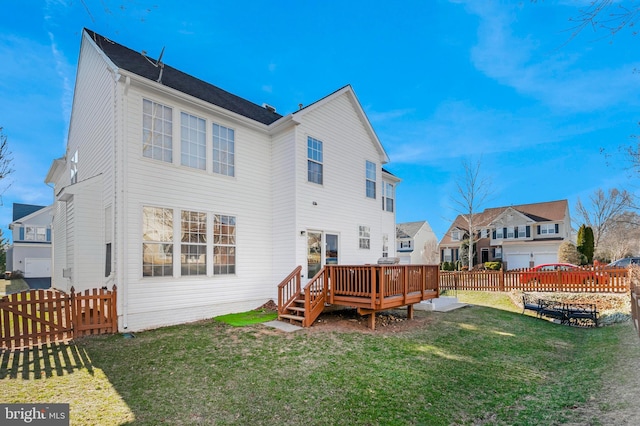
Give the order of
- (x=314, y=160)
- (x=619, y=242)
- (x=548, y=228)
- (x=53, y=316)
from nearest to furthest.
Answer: (x=53, y=316) → (x=314, y=160) → (x=548, y=228) → (x=619, y=242)

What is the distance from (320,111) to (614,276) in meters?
15.7

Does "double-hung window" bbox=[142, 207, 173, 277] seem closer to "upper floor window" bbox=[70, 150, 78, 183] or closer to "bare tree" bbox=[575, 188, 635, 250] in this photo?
"upper floor window" bbox=[70, 150, 78, 183]

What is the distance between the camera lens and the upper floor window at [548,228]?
32156mm

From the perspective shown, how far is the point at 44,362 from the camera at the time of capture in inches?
227

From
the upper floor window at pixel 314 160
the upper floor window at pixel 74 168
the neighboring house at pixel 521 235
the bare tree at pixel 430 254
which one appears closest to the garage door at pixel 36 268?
the upper floor window at pixel 74 168

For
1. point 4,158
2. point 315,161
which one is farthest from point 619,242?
point 4,158

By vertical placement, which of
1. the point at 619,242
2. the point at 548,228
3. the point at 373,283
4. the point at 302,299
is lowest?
the point at 302,299

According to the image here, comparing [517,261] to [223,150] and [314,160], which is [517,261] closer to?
[314,160]

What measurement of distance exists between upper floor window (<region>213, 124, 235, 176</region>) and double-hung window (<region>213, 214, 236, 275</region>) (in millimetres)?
Answer: 1588

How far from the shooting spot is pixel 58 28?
5.11 metres

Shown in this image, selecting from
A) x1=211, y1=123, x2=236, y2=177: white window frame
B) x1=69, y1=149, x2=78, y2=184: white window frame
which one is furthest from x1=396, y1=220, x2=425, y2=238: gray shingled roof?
x1=69, y1=149, x2=78, y2=184: white window frame

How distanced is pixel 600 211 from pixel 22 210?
65477mm

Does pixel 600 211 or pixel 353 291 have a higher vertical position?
pixel 600 211

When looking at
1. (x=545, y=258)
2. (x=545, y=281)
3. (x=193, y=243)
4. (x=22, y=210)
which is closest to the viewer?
(x=193, y=243)
